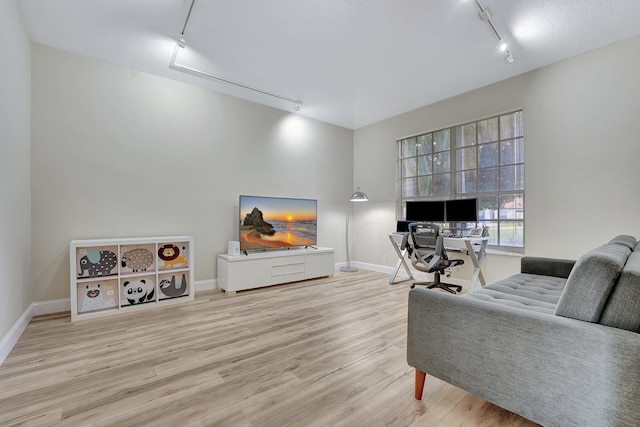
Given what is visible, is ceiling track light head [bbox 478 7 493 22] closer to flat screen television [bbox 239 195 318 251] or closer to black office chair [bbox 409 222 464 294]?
black office chair [bbox 409 222 464 294]

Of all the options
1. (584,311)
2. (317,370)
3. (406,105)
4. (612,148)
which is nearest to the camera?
(584,311)

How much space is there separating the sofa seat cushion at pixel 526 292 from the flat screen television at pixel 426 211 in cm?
158

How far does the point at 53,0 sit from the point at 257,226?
3.00m

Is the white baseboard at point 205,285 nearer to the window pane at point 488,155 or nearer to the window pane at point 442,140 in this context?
the window pane at point 442,140

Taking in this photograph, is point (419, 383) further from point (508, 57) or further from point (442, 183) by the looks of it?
point (442, 183)

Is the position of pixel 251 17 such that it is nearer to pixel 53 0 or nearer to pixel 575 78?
pixel 53 0

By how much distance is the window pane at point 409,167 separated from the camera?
482 centimetres

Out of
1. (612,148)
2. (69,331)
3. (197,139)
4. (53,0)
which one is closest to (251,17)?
(53,0)

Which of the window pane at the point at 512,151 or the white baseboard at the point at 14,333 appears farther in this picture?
the window pane at the point at 512,151

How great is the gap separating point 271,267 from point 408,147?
3.09 meters

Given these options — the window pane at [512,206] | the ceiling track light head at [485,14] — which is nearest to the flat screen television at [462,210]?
the window pane at [512,206]

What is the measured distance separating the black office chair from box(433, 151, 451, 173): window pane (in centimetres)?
130

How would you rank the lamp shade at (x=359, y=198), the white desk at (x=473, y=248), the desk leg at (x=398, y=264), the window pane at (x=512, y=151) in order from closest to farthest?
the white desk at (x=473, y=248), the window pane at (x=512, y=151), the desk leg at (x=398, y=264), the lamp shade at (x=359, y=198)

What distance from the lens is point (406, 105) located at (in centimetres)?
450
